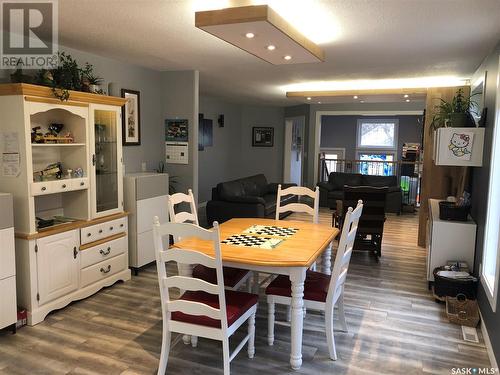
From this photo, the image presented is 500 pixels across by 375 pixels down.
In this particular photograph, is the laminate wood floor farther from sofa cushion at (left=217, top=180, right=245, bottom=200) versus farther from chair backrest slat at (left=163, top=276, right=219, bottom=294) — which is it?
sofa cushion at (left=217, top=180, right=245, bottom=200)

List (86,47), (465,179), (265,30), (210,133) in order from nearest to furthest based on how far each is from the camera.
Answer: (265,30), (86,47), (465,179), (210,133)

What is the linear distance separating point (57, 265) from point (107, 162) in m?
1.14

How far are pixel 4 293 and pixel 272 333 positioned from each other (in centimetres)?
196

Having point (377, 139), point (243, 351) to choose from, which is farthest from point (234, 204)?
point (377, 139)

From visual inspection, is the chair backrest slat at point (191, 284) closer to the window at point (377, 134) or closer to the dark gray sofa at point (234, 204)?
the dark gray sofa at point (234, 204)

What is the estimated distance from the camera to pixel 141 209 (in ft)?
14.4

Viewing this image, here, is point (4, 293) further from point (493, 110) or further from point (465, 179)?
point (465, 179)

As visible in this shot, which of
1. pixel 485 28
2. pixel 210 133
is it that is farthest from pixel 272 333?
pixel 210 133

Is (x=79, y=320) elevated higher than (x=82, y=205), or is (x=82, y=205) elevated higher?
(x=82, y=205)

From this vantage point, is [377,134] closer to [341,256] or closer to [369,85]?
[369,85]

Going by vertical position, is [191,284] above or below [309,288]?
above

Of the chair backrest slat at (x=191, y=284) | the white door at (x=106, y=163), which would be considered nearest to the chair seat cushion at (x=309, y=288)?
the chair backrest slat at (x=191, y=284)

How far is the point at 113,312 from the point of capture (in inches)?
137

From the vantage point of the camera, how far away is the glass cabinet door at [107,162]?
394 centimetres
